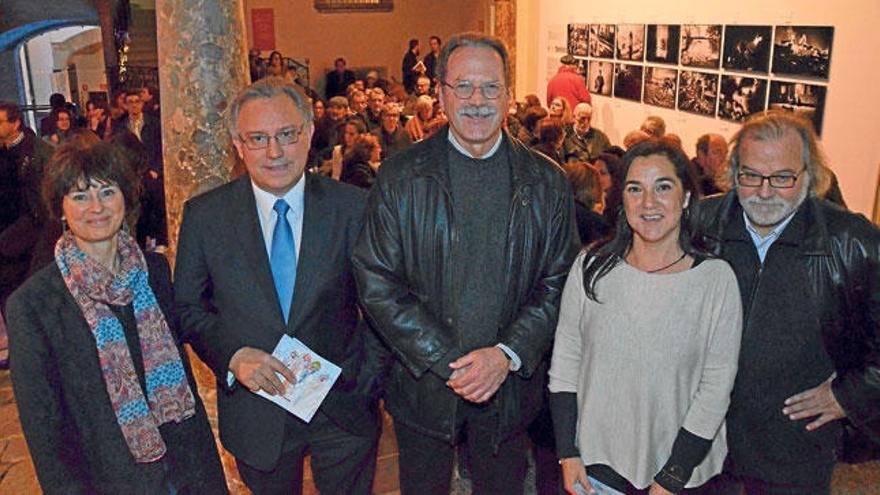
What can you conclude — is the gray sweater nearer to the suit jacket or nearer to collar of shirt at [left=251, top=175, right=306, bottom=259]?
collar of shirt at [left=251, top=175, right=306, bottom=259]

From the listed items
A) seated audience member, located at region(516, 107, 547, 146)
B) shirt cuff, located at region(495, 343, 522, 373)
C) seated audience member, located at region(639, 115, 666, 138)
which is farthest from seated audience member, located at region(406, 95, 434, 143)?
shirt cuff, located at region(495, 343, 522, 373)

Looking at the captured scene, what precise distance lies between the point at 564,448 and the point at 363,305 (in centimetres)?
83

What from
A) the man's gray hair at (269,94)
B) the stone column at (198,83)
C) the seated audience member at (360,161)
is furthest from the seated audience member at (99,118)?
the man's gray hair at (269,94)

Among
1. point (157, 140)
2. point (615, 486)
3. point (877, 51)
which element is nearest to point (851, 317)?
point (615, 486)

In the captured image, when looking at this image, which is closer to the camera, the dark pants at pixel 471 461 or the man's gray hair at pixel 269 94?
the man's gray hair at pixel 269 94

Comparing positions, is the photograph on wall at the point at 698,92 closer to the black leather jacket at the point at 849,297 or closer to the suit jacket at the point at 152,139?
the suit jacket at the point at 152,139

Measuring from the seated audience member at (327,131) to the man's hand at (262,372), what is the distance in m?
5.35

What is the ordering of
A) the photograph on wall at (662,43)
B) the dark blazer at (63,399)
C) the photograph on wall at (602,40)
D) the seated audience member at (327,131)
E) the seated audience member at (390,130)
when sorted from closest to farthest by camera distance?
the dark blazer at (63,399), the seated audience member at (327,131), the seated audience member at (390,130), the photograph on wall at (662,43), the photograph on wall at (602,40)

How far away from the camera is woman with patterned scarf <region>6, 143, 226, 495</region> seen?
2.25 metres

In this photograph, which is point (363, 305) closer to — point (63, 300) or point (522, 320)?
point (522, 320)

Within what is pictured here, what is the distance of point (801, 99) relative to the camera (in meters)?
6.62

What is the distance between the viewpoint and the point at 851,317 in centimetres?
241

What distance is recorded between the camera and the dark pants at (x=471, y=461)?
2746 millimetres

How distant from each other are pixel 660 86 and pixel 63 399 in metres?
8.05
